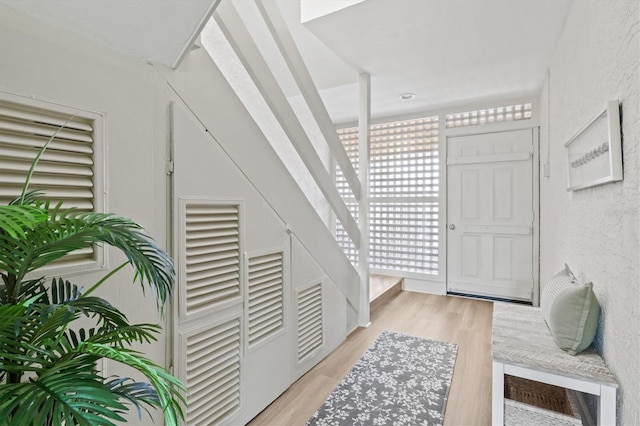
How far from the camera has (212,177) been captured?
1550mm

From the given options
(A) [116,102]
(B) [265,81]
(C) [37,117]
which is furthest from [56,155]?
(B) [265,81]

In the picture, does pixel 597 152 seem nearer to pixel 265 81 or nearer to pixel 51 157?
pixel 265 81

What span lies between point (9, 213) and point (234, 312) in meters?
1.26

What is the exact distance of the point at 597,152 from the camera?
137cm

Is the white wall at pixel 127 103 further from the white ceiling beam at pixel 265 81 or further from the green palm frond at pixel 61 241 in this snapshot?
the green palm frond at pixel 61 241

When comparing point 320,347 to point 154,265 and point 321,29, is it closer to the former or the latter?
point 154,265

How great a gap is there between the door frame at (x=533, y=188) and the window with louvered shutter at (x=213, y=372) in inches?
127

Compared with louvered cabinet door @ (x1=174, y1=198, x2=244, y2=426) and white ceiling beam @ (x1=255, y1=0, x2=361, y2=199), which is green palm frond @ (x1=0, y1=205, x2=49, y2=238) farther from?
white ceiling beam @ (x1=255, y1=0, x2=361, y2=199)

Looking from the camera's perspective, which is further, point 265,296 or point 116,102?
point 265,296

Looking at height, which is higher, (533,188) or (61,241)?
(533,188)

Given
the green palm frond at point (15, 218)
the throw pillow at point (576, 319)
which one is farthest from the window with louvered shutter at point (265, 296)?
the throw pillow at point (576, 319)

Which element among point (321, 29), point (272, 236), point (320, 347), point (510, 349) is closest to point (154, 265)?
point (272, 236)

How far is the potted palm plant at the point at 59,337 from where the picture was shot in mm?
483

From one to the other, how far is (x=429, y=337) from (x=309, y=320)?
1.25 metres
